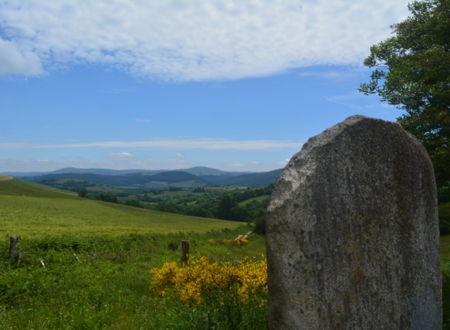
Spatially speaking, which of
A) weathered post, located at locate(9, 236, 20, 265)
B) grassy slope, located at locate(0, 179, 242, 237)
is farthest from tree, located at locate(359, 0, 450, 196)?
grassy slope, located at locate(0, 179, 242, 237)

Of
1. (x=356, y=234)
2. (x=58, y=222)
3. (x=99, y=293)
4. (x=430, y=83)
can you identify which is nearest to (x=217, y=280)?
(x=99, y=293)

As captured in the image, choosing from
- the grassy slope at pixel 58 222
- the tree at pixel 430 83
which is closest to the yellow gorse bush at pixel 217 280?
the tree at pixel 430 83

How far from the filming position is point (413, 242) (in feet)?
21.4

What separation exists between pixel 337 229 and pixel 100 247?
23.5 metres

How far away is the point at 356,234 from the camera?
19.4ft

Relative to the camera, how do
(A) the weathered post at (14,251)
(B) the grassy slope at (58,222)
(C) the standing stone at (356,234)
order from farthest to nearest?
(B) the grassy slope at (58,222), (A) the weathered post at (14,251), (C) the standing stone at (356,234)

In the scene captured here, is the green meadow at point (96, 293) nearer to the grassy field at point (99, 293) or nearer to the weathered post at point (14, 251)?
the grassy field at point (99, 293)

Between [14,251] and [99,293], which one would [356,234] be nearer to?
[99,293]

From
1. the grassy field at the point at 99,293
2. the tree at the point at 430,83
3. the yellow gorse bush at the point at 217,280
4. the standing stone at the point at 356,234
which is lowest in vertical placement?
the grassy field at the point at 99,293

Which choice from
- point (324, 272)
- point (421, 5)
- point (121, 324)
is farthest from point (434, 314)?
point (421, 5)

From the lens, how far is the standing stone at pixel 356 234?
539cm

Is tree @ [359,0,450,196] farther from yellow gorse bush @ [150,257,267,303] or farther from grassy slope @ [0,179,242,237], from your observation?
grassy slope @ [0,179,242,237]

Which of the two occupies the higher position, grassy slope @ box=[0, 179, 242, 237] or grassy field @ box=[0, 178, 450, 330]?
grassy field @ box=[0, 178, 450, 330]

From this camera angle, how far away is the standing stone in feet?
17.7
